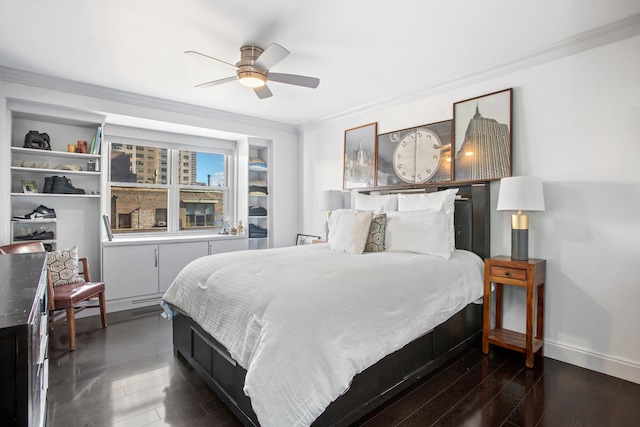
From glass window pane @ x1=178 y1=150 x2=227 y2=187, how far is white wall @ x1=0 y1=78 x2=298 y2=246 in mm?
471

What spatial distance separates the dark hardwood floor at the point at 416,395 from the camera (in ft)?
6.15

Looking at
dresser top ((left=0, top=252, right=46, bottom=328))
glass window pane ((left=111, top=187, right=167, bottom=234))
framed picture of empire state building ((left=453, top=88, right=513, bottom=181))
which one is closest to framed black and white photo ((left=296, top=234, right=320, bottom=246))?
glass window pane ((left=111, top=187, right=167, bottom=234))

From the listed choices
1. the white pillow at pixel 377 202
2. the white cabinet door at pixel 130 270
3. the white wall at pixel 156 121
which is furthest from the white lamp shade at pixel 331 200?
the white cabinet door at pixel 130 270

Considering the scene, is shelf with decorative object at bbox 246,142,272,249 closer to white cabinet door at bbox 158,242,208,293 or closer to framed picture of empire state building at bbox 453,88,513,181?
white cabinet door at bbox 158,242,208,293

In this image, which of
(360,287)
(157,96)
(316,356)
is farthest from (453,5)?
(157,96)

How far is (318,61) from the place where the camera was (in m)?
2.89

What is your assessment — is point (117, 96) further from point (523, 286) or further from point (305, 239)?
point (523, 286)

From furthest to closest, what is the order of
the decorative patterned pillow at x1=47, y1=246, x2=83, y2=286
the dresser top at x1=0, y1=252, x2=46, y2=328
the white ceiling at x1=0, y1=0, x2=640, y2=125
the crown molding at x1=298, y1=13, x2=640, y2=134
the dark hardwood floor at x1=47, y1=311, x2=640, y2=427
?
the decorative patterned pillow at x1=47, y1=246, x2=83, y2=286 → the crown molding at x1=298, y1=13, x2=640, y2=134 → the white ceiling at x1=0, y1=0, x2=640, y2=125 → the dark hardwood floor at x1=47, y1=311, x2=640, y2=427 → the dresser top at x1=0, y1=252, x2=46, y2=328

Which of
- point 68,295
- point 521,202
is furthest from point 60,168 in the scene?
point 521,202

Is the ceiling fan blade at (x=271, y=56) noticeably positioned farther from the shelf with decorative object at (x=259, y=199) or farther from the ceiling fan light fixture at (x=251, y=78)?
the shelf with decorative object at (x=259, y=199)

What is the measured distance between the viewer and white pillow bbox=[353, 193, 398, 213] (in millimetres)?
3492

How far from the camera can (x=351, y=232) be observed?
2.96 metres

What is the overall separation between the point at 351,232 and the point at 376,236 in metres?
0.24

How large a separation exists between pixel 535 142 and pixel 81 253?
197 inches
